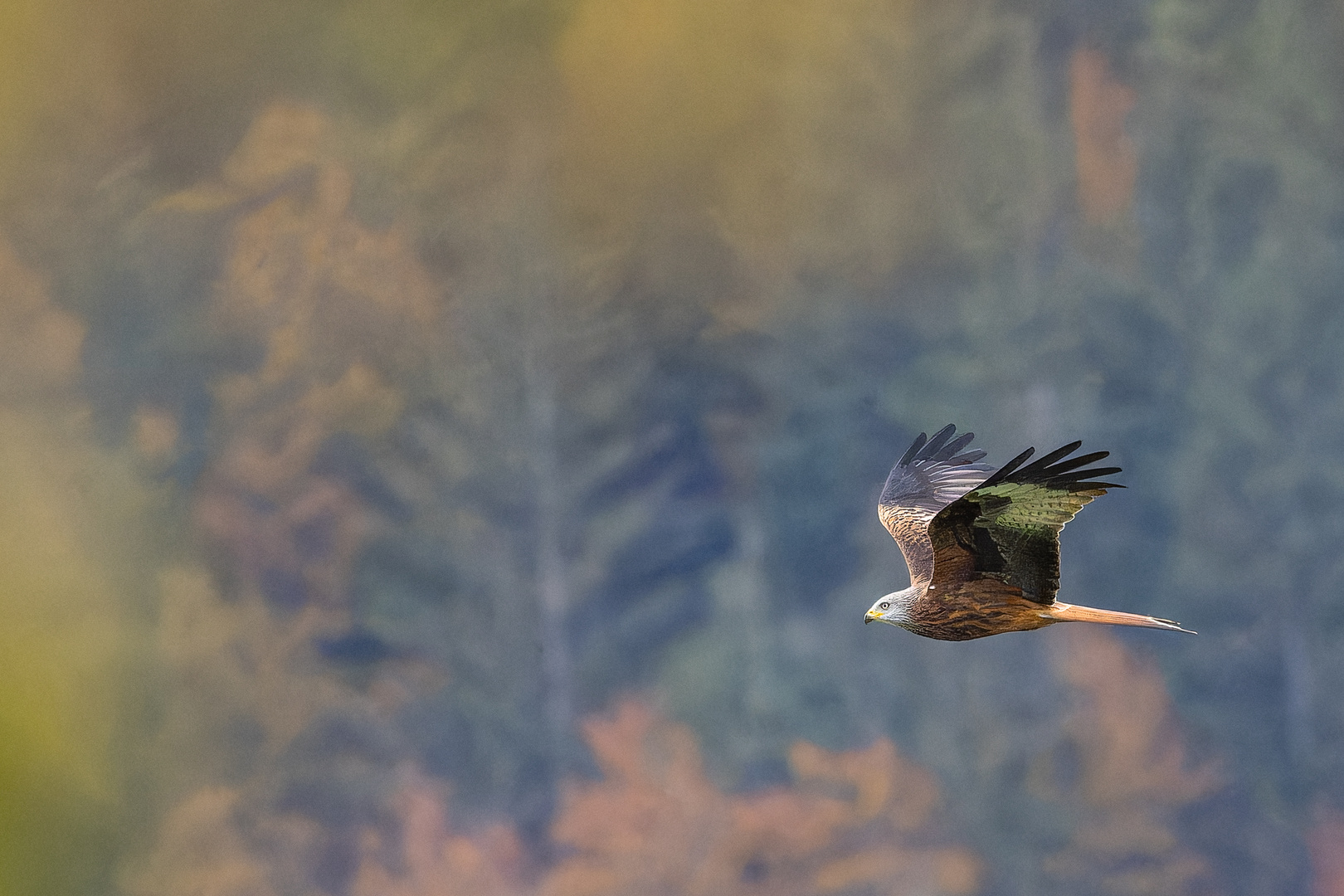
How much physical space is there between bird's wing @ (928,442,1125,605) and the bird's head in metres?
0.17

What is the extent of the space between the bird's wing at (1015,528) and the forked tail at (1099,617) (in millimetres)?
74

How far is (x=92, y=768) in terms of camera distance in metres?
13.9

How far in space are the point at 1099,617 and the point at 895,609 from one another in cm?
97

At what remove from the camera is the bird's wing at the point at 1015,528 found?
6441 mm

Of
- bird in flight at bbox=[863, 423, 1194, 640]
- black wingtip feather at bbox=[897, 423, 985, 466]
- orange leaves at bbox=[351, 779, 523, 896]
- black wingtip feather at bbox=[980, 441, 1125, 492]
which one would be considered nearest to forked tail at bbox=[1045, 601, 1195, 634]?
bird in flight at bbox=[863, 423, 1194, 640]

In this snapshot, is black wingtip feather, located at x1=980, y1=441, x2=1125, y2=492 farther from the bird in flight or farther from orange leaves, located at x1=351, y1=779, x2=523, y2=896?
orange leaves, located at x1=351, y1=779, x2=523, y2=896

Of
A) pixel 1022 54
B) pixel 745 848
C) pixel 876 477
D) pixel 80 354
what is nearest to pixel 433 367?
pixel 80 354

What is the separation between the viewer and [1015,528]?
268 inches

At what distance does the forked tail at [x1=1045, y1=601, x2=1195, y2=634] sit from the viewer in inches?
251

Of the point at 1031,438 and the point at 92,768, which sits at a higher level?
the point at 1031,438

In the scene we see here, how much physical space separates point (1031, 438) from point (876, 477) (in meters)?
1.54

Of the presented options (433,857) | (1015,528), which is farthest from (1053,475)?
(433,857)

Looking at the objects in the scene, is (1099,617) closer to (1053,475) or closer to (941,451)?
(1053,475)

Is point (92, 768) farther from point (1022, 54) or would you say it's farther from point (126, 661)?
point (1022, 54)
